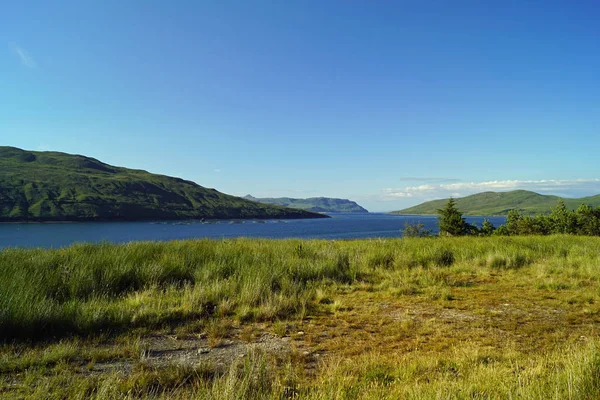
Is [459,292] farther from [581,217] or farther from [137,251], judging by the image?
[581,217]

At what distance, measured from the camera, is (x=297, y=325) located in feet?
19.0

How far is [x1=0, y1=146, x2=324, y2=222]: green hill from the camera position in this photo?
111125 mm

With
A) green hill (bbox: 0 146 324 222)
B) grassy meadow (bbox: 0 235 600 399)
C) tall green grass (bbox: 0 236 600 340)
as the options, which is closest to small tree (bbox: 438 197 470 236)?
tall green grass (bbox: 0 236 600 340)

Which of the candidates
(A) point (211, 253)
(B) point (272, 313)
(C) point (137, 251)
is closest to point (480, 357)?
(B) point (272, 313)

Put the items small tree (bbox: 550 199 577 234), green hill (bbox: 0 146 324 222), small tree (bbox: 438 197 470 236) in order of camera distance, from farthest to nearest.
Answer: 1. green hill (bbox: 0 146 324 222)
2. small tree (bbox: 550 199 577 234)
3. small tree (bbox: 438 197 470 236)

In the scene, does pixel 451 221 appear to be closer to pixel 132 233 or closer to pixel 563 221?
pixel 563 221

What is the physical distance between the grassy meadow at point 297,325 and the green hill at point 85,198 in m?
126

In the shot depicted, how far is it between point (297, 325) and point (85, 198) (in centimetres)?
15314

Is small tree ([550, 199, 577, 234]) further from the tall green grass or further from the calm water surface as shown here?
the tall green grass

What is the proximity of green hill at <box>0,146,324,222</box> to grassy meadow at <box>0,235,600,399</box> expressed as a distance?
125837 millimetres

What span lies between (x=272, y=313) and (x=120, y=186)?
183 metres

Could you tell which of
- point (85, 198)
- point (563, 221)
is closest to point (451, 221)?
point (563, 221)

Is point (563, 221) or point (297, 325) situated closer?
point (297, 325)

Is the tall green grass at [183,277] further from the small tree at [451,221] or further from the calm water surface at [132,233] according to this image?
the small tree at [451,221]
